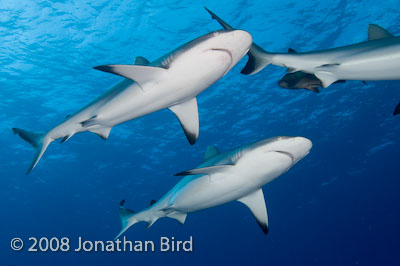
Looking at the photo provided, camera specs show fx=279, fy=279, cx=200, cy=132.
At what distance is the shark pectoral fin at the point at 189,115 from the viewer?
173 inches

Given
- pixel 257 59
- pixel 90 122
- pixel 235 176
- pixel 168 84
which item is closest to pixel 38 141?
pixel 90 122

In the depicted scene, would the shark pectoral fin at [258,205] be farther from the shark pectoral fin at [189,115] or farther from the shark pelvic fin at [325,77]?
the shark pelvic fin at [325,77]

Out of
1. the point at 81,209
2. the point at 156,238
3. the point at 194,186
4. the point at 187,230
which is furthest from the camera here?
the point at 156,238

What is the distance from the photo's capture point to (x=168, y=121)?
68.4 feet

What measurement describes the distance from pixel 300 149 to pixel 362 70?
131 centimetres

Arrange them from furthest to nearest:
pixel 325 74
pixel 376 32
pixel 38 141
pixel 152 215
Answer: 1. pixel 152 215
2. pixel 38 141
3. pixel 376 32
4. pixel 325 74

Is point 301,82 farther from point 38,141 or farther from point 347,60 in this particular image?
point 38,141

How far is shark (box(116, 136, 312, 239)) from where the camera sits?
13.4ft

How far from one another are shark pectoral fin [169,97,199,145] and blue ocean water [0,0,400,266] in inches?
346

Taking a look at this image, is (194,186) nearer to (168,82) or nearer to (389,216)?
(168,82)

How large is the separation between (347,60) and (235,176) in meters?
2.38

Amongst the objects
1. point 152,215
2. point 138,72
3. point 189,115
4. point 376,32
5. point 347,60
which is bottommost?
point 152,215

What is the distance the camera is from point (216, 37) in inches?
124

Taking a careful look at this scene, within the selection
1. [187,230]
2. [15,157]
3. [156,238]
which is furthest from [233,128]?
[156,238]
